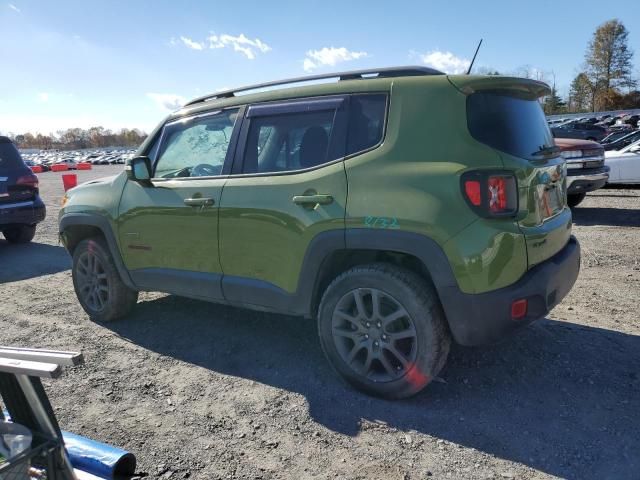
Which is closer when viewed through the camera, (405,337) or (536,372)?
(405,337)

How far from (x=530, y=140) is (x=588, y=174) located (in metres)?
6.73

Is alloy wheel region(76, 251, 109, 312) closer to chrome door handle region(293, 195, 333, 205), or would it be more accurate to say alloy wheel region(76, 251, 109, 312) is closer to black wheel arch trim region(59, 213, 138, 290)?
black wheel arch trim region(59, 213, 138, 290)

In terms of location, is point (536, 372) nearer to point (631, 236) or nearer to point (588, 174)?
point (631, 236)

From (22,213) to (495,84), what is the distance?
8.02 metres

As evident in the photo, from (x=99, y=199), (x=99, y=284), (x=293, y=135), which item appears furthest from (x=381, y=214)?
(x=99, y=284)

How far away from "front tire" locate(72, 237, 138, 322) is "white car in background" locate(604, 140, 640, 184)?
33.5ft

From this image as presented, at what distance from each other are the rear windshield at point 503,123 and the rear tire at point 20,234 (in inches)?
346

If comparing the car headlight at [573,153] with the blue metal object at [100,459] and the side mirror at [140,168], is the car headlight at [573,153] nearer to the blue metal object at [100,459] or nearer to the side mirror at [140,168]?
the side mirror at [140,168]

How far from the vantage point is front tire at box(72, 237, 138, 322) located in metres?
4.70

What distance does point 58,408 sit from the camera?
10.9 feet

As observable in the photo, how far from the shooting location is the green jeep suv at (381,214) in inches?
113

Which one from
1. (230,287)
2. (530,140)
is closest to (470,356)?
(530,140)

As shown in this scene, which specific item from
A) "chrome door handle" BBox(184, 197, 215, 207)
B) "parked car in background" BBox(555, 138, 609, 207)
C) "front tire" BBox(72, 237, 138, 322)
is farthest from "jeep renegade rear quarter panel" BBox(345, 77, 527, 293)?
"parked car in background" BBox(555, 138, 609, 207)

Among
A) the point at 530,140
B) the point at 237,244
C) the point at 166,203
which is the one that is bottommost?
the point at 237,244
